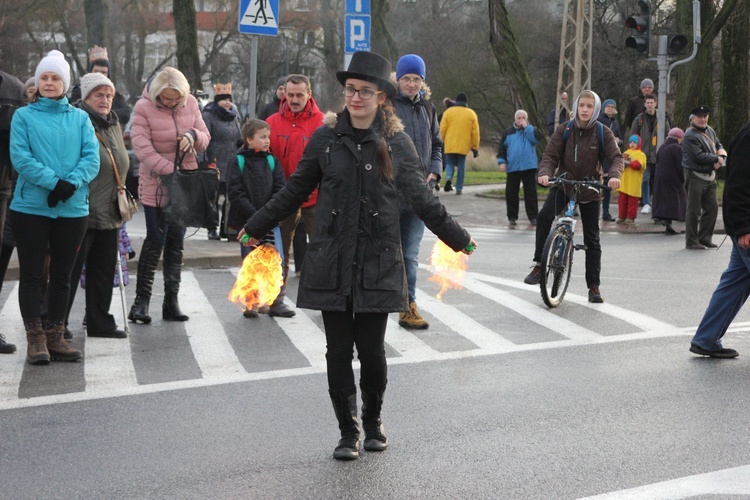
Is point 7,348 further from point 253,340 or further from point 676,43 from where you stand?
point 676,43

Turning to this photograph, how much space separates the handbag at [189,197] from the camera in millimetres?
9172

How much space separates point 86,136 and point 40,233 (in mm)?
725

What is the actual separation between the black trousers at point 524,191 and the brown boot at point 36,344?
12.5 m

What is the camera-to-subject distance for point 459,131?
23.7 meters

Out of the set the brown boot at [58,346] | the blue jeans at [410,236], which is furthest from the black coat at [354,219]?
the blue jeans at [410,236]

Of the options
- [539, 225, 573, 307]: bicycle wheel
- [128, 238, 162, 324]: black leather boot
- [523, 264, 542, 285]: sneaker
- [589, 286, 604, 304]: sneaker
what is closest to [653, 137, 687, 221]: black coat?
[523, 264, 542, 285]: sneaker

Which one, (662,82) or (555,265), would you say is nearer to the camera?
(555,265)

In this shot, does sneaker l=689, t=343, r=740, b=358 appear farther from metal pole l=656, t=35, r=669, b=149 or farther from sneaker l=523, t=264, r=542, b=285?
metal pole l=656, t=35, r=669, b=149

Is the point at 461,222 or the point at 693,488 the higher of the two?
the point at 693,488

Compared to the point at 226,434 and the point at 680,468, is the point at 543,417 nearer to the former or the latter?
the point at 680,468

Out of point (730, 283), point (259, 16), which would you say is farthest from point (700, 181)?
point (730, 283)

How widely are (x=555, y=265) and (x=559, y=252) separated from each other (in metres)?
0.14

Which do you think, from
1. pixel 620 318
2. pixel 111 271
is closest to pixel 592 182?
pixel 620 318

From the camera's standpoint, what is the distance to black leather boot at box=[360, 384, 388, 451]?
5791 millimetres
